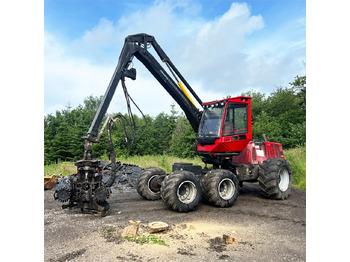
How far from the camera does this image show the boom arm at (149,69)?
659cm

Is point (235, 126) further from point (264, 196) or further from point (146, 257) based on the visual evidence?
point (146, 257)

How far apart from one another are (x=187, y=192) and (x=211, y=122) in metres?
2.46

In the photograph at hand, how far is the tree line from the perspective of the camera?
2422cm

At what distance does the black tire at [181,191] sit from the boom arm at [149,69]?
2217 millimetres

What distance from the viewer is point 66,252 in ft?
13.5

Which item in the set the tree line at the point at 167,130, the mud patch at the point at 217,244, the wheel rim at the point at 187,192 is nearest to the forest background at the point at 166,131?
the tree line at the point at 167,130

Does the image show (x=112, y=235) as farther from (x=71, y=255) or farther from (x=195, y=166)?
(x=195, y=166)

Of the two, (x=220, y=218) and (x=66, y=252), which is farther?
(x=220, y=218)

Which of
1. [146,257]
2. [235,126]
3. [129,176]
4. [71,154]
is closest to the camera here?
[146,257]

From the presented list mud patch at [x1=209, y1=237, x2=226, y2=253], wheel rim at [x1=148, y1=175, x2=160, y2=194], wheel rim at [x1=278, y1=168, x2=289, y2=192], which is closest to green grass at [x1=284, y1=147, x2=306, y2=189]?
wheel rim at [x1=278, y1=168, x2=289, y2=192]

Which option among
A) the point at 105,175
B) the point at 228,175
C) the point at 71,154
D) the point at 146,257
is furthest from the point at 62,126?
the point at 146,257

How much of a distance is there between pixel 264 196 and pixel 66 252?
6433 millimetres

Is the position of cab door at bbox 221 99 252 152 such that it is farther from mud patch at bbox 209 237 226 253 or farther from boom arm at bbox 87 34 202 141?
mud patch at bbox 209 237 226 253

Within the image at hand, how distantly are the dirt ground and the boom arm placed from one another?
2122mm
